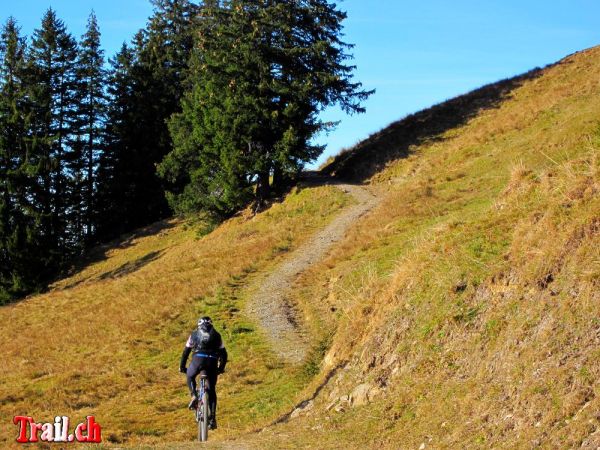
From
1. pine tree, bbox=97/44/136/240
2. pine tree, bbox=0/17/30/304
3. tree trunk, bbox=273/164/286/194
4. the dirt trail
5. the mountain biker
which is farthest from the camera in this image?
pine tree, bbox=97/44/136/240

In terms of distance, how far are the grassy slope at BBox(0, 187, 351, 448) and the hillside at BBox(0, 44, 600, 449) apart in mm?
96

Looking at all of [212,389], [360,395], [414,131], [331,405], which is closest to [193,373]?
[212,389]

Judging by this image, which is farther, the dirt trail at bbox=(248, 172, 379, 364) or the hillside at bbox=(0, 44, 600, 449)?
the dirt trail at bbox=(248, 172, 379, 364)

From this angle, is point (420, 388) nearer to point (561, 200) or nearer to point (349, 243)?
point (561, 200)

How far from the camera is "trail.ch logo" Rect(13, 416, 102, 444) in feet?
48.1

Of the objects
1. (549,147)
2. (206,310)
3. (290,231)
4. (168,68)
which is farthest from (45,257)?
(549,147)

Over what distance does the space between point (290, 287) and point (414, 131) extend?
75.7ft

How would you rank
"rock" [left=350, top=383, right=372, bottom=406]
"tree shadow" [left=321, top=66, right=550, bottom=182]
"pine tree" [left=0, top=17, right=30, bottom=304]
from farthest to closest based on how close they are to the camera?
"pine tree" [left=0, top=17, right=30, bottom=304], "tree shadow" [left=321, top=66, right=550, bottom=182], "rock" [left=350, top=383, right=372, bottom=406]

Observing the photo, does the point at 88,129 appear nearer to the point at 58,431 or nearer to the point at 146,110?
the point at 146,110

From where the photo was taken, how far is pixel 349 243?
88.1 feet

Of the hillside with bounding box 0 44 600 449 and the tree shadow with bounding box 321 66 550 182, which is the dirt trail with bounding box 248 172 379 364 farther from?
the tree shadow with bounding box 321 66 550 182

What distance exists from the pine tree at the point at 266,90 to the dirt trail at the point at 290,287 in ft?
17.5

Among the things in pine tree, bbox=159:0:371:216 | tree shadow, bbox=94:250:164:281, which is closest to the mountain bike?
pine tree, bbox=159:0:371:216

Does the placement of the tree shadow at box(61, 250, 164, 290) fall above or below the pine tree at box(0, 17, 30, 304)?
below
